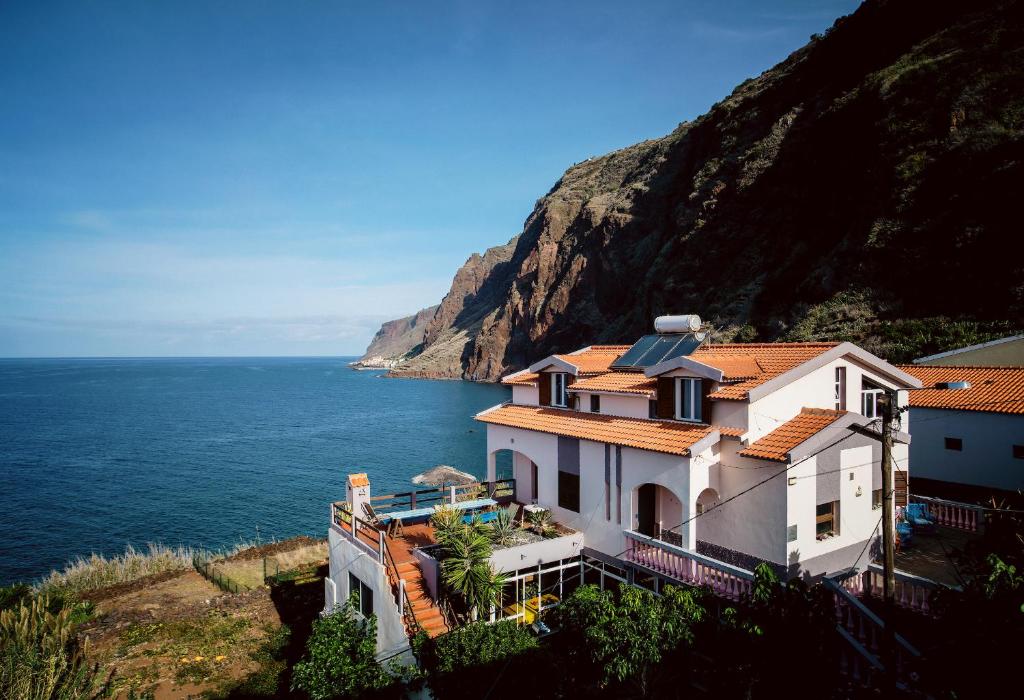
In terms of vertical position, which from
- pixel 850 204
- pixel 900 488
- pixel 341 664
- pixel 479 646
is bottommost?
pixel 341 664

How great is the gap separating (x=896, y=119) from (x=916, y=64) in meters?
7.88

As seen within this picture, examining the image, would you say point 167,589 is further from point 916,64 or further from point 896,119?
point 916,64

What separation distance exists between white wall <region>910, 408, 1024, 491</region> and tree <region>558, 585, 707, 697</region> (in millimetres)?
17575

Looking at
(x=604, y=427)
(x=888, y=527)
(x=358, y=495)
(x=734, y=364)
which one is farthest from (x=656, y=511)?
(x=358, y=495)

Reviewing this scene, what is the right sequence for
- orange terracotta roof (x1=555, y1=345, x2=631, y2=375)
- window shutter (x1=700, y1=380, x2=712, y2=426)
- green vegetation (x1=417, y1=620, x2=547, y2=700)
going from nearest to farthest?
green vegetation (x1=417, y1=620, x2=547, y2=700)
window shutter (x1=700, y1=380, x2=712, y2=426)
orange terracotta roof (x1=555, y1=345, x2=631, y2=375)

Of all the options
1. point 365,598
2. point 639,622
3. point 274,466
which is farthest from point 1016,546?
point 274,466

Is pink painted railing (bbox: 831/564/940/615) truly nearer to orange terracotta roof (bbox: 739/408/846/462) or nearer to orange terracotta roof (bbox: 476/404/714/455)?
orange terracotta roof (bbox: 739/408/846/462)

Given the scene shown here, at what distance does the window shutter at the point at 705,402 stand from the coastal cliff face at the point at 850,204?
31773 mm

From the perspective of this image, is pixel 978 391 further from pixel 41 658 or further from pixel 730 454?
pixel 41 658

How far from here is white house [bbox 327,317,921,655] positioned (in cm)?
1530

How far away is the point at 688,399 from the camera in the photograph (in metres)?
17.7

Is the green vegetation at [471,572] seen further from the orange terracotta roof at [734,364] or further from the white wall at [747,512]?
the orange terracotta roof at [734,364]

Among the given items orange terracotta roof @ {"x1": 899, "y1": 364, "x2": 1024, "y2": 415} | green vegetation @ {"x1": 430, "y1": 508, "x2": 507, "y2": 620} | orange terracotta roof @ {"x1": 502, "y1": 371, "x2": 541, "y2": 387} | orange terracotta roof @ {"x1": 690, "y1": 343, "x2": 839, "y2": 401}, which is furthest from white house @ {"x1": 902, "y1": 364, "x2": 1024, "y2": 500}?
green vegetation @ {"x1": 430, "y1": 508, "x2": 507, "y2": 620}

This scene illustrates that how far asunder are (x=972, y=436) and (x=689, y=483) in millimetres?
14957
